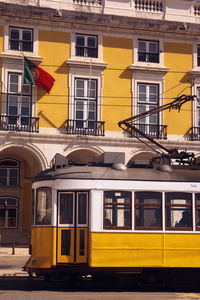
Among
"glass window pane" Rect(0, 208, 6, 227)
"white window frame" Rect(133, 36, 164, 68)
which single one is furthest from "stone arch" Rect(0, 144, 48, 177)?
"white window frame" Rect(133, 36, 164, 68)

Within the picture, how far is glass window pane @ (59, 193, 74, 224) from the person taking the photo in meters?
13.9

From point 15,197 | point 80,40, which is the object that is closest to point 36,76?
point 80,40

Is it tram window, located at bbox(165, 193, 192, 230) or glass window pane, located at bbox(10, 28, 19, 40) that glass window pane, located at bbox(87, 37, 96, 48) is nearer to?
glass window pane, located at bbox(10, 28, 19, 40)

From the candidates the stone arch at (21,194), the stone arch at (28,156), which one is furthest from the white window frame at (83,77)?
the stone arch at (21,194)

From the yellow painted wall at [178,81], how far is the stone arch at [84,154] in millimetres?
4066

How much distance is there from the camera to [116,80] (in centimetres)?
2850

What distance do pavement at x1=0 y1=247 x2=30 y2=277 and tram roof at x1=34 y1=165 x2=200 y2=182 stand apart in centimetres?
399

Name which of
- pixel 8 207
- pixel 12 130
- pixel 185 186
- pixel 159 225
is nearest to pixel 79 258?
pixel 159 225

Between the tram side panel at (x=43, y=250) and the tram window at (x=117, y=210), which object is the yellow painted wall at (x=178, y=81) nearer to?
the tram window at (x=117, y=210)

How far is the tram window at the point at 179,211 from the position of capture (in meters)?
14.1

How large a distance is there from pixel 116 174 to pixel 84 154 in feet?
46.1

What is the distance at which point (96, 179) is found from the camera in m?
14.0

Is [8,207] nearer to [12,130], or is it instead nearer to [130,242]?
[12,130]

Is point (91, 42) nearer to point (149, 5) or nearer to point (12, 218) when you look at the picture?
point (149, 5)
